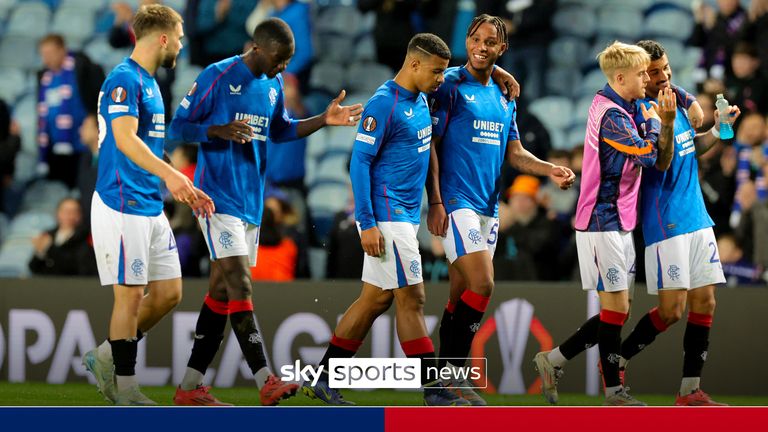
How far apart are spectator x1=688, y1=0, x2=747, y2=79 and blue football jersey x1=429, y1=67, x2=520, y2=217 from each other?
17.0ft

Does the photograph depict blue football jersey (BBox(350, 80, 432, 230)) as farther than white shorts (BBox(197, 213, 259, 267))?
No

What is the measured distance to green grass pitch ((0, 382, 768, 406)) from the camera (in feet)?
23.8

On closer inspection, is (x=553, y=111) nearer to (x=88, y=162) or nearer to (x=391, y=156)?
(x=88, y=162)

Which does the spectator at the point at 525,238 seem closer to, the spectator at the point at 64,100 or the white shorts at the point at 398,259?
the white shorts at the point at 398,259

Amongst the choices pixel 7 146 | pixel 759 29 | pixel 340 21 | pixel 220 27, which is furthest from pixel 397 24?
pixel 7 146

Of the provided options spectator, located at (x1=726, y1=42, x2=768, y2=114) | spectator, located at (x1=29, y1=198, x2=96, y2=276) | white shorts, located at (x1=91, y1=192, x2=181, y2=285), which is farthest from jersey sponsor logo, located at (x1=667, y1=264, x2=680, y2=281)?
spectator, located at (x1=29, y1=198, x2=96, y2=276)

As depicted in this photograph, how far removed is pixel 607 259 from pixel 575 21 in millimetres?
6077

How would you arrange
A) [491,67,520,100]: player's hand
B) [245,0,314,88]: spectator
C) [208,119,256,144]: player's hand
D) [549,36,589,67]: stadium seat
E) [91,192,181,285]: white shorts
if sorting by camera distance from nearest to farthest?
1. [91,192,181,285]: white shorts
2. [208,119,256,144]: player's hand
3. [491,67,520,100]: player's hand
4. [245,0,314,88]: spectator
5. [549,36,589,67]: stadium seat

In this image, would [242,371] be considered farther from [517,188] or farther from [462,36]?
[462,36]

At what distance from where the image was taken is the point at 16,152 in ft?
36.2

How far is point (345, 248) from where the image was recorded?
949 centimetres

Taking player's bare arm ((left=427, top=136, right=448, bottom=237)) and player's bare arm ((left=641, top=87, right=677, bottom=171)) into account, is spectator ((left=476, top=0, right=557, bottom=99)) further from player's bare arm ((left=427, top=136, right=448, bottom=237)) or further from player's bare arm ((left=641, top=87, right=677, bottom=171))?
player's bare arm ((left=427, top=136, right=448, bottom=237))

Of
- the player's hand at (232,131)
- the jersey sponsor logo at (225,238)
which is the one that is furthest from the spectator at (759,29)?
the jersey sponsor logo at (225,238)

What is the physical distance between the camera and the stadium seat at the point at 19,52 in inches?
488
